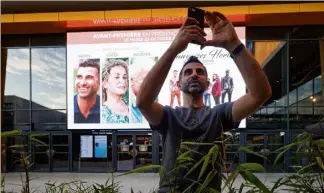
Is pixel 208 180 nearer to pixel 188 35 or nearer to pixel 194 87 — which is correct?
pixel 188 35

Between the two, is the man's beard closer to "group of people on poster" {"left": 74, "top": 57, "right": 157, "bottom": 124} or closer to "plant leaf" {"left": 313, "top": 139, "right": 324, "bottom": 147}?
"plant leaf" {"left": 313, "top": 139, "right": 324, "bottom": 147}

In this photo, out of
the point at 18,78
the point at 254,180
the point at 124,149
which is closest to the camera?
the point at 254,180

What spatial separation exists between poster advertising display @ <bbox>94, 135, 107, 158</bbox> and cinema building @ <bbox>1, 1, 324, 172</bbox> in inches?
1.7

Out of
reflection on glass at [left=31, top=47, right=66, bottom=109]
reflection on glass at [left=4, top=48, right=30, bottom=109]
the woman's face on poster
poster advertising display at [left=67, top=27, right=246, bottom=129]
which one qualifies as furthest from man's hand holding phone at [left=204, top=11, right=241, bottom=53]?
reflection on glass at [left=4, top=48, right=30, bottom=109]

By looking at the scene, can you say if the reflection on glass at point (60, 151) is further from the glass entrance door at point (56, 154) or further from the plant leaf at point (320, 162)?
the plant leaf at point (320, 162)

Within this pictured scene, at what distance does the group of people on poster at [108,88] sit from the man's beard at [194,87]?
13.4 metres

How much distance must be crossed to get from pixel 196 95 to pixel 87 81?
14253 millimetres

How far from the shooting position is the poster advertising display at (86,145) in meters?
16.2

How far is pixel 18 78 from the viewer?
678 inches

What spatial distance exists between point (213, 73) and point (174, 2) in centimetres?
331

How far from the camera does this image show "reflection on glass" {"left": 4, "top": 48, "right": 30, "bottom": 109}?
16.9 meters

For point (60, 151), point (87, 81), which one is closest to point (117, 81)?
point (87, 81)

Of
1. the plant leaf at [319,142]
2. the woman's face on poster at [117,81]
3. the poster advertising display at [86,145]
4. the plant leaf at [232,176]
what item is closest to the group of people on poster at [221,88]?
the woman's face on poster at [117,81]

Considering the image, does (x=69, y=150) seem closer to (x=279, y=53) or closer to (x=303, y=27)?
(x=279, y=53)
